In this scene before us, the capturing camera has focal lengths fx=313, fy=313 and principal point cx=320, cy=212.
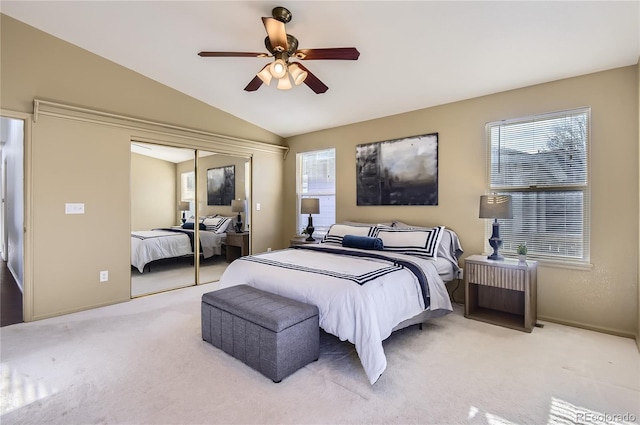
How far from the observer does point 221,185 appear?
16.3 feet

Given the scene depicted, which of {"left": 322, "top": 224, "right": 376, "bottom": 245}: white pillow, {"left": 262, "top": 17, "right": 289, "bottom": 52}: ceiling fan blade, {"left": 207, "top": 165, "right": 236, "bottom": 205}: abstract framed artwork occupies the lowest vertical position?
{"left": 322, "top": 224, "right": 376, "bottom": 245}: white pillow

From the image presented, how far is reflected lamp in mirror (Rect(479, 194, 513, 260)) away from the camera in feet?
10.6

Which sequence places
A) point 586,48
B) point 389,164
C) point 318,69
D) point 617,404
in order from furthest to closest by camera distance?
point 389,164 → point 318,69 → point 586,48 → point 617,404

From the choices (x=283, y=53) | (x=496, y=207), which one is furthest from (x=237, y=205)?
(x=496, y=207)

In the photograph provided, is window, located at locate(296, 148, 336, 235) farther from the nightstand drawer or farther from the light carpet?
the light carpet

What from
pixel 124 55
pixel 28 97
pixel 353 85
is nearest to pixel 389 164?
pixel 353 85

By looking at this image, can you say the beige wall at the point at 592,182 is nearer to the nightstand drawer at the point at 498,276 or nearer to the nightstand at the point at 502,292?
the nightstand at the point at 502,292

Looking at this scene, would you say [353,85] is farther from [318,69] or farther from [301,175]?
[301,175]

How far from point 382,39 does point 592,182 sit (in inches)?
98.1

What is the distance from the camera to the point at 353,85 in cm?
383

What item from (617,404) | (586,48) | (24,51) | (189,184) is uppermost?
(24,51)

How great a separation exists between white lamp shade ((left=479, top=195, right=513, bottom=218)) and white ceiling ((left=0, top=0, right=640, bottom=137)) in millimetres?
1279

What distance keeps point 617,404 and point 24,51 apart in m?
5.83

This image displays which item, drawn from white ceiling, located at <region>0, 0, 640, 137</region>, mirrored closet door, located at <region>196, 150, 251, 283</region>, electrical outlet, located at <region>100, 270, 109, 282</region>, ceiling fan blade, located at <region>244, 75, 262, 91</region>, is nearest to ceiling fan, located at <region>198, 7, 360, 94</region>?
ceiling fan blade, located at <region>244, 75, 262, 91</region>
